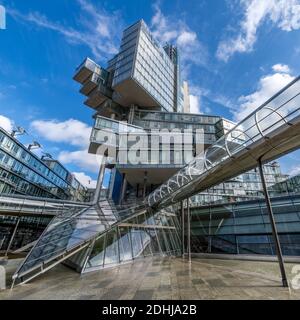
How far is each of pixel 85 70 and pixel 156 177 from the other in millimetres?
37602

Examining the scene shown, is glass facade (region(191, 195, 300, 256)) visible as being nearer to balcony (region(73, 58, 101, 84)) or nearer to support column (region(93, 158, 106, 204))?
support column (region(93, 158, 106, 204))

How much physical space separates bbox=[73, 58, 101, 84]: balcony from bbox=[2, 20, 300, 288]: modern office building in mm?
308

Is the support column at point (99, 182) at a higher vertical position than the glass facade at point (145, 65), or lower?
lower

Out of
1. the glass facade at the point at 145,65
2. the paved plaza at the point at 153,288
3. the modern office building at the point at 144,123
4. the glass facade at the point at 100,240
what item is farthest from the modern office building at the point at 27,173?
the paved plaza at the point at 153,288

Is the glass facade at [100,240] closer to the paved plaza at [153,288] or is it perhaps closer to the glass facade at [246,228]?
the paved plaza at [153,288]

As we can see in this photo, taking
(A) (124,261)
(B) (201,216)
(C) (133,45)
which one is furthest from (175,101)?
(A) (124,261)

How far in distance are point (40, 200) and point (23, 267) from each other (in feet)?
62.3

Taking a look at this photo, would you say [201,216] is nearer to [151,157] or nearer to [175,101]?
[151,157]

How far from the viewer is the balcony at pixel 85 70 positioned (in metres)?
49.8

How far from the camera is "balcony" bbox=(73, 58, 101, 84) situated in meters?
49.8

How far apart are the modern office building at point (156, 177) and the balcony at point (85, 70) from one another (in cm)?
31

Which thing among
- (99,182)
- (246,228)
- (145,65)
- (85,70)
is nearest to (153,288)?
(246,228)

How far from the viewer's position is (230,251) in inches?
683

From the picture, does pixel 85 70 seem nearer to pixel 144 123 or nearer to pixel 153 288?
pixel 144 123
